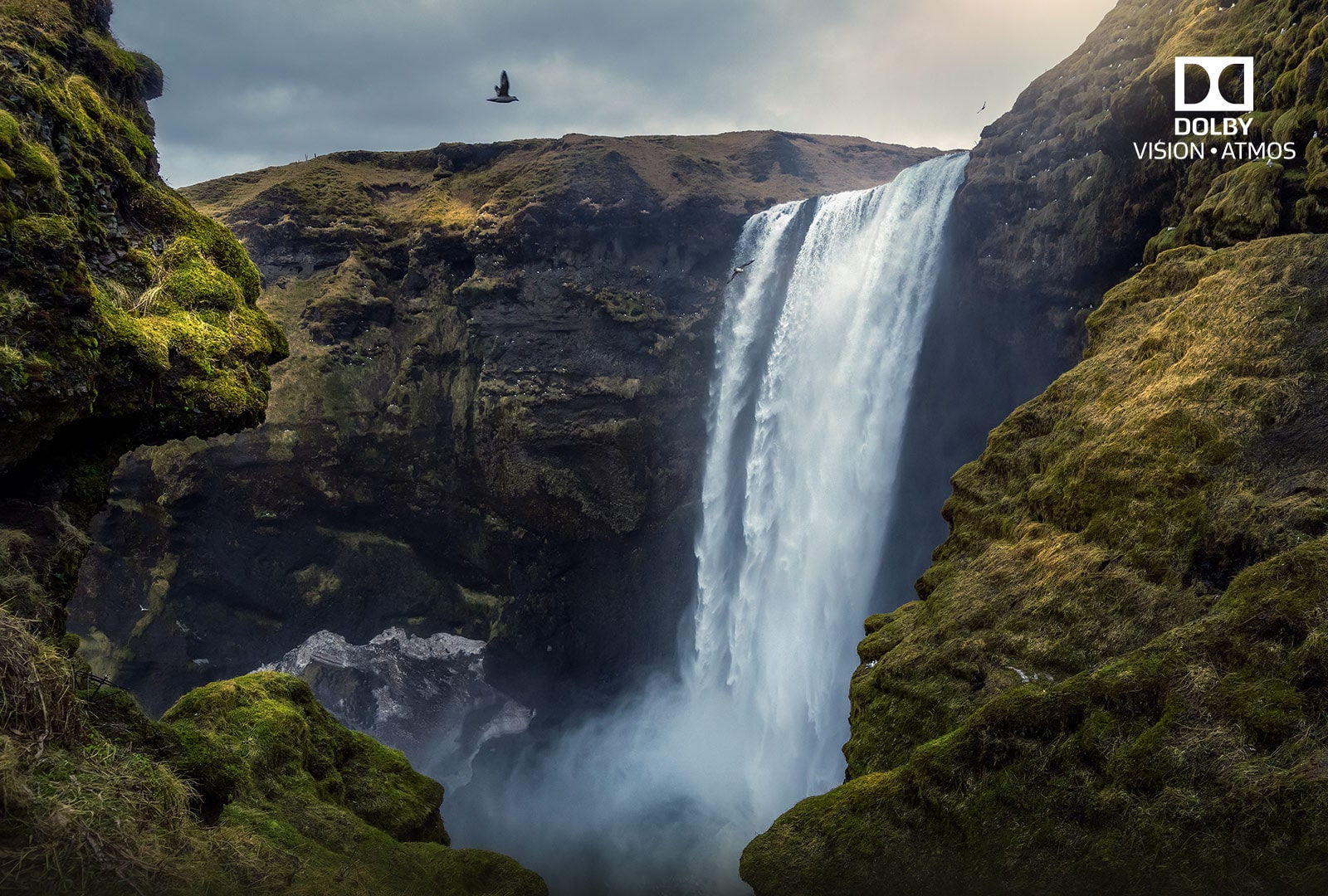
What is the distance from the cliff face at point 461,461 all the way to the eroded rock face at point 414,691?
1.03 metres

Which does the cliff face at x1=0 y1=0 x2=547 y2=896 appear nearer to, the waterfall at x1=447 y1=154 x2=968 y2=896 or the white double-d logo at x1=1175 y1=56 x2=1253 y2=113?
the white double-d logo at x1=1175 y1=56 x2=1253 y2=113

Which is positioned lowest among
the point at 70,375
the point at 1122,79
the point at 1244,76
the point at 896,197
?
the point at 70,375

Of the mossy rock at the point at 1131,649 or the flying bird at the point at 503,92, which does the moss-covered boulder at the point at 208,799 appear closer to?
the mossy rock at the point at 1131,649

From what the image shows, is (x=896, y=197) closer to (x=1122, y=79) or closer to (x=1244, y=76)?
(x=1122, y=79)

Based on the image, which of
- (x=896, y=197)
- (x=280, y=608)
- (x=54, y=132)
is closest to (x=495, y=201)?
(x=896, y=197)

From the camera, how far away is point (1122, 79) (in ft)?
63.0

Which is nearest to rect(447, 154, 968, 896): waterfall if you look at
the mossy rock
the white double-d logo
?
the white double-d logo

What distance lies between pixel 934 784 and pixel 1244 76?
13.6 metres

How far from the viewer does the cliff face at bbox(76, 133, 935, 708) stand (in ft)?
108

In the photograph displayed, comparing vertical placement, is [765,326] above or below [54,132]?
above

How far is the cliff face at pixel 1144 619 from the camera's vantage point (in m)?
5.18

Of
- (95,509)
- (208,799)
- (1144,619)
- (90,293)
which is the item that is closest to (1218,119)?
(1144,619)

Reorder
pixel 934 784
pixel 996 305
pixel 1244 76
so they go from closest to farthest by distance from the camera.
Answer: pixel 934 784, pixel 1244 76, pixel 996 305

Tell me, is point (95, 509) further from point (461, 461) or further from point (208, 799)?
point (461, 461)
